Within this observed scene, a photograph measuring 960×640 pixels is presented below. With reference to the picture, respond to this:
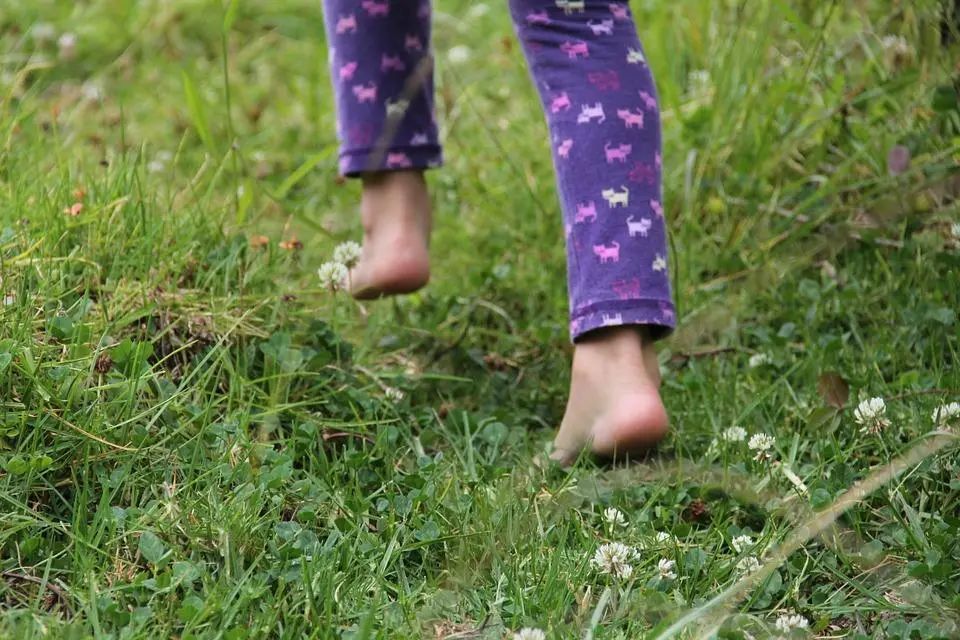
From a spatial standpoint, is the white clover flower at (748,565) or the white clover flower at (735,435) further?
the white clover flower at (735,435)

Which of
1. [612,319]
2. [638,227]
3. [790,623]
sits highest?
[638,227]

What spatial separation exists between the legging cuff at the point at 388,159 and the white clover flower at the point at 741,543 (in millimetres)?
830

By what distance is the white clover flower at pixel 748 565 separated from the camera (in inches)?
51.5

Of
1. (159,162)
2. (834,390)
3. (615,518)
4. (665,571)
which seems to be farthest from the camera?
(159,162)

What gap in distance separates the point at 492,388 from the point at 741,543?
23.4 inches

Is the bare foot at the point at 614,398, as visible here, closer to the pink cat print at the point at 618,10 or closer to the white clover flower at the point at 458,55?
the pink cat print at the point at 618,10

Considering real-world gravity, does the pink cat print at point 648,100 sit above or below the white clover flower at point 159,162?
above

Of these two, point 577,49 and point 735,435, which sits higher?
point 577,49

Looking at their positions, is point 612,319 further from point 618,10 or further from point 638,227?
point 618,10

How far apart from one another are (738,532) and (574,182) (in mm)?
509

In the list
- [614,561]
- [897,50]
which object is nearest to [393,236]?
[614,561]

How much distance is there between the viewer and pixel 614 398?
5.01 feet

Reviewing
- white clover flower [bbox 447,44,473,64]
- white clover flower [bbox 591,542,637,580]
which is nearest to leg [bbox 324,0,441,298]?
white clover flower [bbox 591,542,637,580]

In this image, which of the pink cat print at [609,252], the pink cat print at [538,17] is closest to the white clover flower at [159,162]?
the pink cat print at [538,17]
